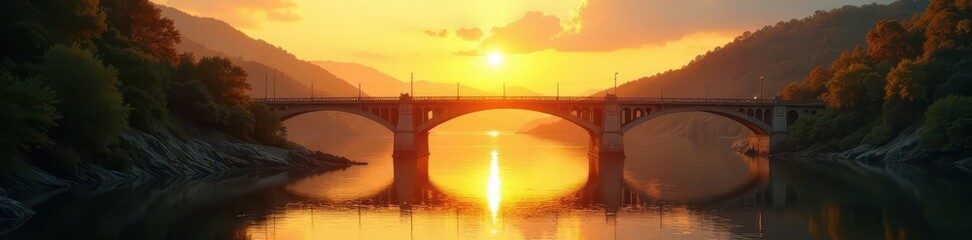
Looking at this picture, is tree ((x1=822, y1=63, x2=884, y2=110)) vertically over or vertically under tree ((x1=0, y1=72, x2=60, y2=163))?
over

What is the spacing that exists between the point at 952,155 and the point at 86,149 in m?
85.9

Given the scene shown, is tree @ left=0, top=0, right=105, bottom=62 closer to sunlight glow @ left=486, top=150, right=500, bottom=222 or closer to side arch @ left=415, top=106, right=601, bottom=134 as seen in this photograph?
sunlight glow @ left=486, top=150, right=500, bottom=222

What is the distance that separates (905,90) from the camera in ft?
362

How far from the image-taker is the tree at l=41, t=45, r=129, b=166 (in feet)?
221

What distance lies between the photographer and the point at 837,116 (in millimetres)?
123125

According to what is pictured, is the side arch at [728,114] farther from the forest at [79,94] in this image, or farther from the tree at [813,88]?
the forest at [79,94]

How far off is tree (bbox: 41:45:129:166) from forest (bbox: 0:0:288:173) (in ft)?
0.24

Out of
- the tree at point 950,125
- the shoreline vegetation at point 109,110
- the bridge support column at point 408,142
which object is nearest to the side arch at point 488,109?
the bridge support column at point 408,142

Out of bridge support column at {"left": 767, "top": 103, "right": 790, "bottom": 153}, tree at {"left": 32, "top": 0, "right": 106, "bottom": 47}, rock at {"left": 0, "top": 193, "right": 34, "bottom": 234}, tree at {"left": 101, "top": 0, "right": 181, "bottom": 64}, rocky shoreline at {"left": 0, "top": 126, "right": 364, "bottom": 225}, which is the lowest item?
rock at {"left": 0, "top": 193, "right": 34, "bottom": 234}

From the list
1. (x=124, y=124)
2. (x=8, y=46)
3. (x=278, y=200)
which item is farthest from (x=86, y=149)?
(x=278, y=200)

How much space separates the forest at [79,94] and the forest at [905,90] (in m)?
73.5

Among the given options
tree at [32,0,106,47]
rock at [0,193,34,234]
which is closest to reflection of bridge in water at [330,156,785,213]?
rock at [0,193,34,234]

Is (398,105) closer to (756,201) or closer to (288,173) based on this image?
(288,173)

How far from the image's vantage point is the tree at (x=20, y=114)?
54625 millimetres
